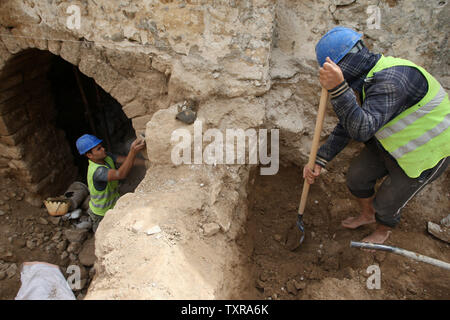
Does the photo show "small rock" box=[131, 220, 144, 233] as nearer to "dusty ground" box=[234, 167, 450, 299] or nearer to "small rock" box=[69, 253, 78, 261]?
"dusty ground" box=[234, 167, 450, 299]

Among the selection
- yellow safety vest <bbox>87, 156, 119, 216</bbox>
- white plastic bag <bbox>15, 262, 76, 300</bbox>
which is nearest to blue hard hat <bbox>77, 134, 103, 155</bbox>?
yellow safety vest <bbox>87, 156, 119, 216</bbox>

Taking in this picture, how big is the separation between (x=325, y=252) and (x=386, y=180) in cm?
81

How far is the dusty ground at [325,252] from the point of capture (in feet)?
7.06

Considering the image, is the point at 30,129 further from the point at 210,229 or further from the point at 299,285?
the point at 299,285

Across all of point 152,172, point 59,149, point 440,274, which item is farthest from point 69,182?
point 440,274

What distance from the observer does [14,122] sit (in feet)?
12.8

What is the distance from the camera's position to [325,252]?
8.59ft

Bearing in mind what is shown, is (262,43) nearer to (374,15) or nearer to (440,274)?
(374,15)

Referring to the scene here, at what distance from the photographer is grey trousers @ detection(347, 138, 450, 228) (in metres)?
2.06

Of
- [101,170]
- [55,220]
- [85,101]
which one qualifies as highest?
[101,170]

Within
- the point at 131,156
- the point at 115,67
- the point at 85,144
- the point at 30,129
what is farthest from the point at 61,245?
Result: the point at 115,67

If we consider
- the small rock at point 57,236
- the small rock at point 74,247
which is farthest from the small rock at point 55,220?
the small rock at point 74,247

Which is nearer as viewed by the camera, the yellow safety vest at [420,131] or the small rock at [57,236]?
the yellow safety vest at [420,131]

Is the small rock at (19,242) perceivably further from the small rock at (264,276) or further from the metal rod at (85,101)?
the small rock at (264,276)
